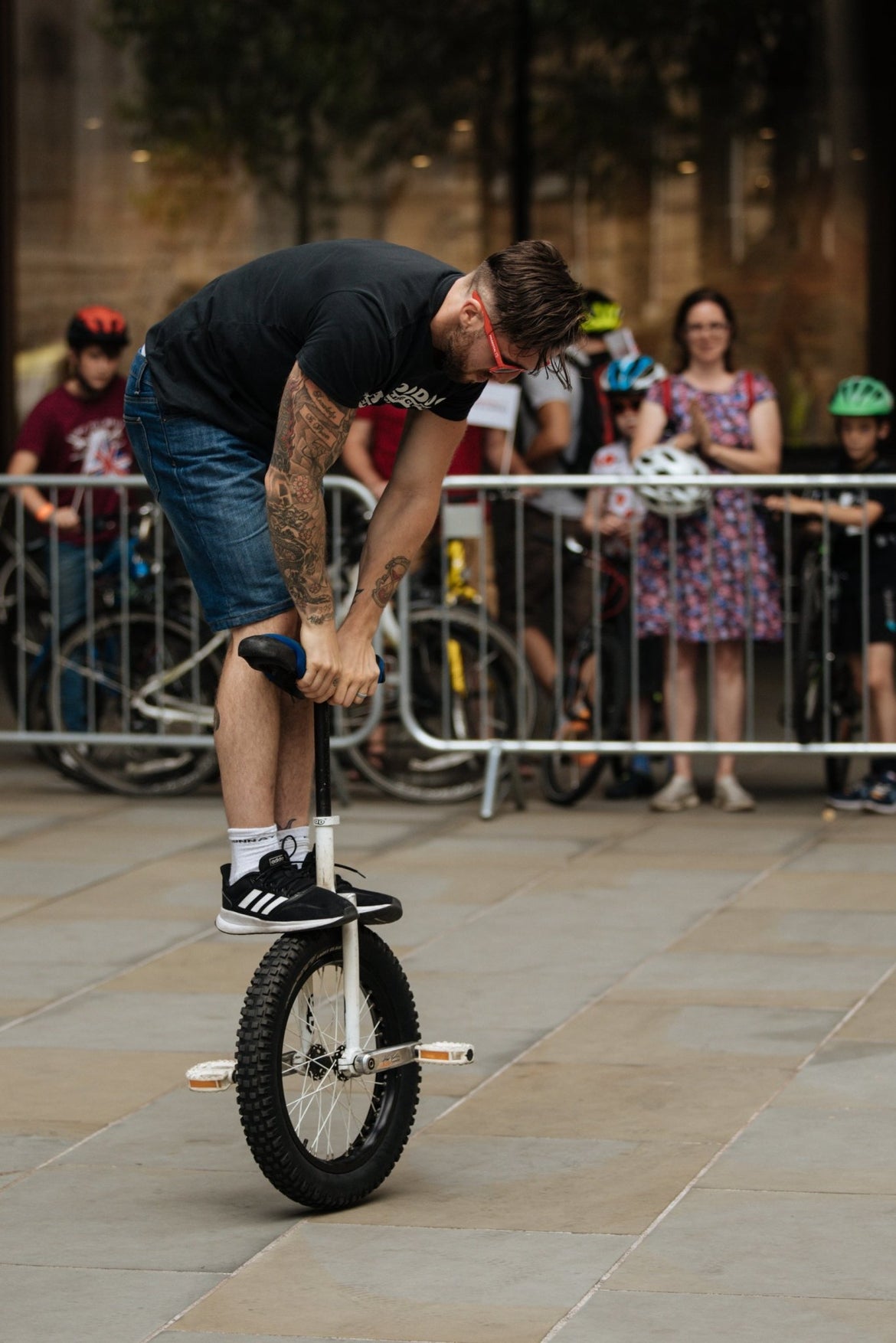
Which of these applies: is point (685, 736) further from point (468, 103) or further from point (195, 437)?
point (468, 103)

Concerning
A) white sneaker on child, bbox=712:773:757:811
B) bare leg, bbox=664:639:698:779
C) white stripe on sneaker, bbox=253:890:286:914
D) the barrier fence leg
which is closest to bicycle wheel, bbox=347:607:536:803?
the barrier fence leg

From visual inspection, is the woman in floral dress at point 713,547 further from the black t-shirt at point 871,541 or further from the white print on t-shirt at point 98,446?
the white print on t-shirt at point 98,446

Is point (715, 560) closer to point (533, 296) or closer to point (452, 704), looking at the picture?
point (452, 704)

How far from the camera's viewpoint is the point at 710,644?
8578 millimetres

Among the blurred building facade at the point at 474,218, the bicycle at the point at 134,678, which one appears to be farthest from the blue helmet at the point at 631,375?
the blurred building facade at the point at 474,218

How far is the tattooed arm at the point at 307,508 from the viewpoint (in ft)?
13.4

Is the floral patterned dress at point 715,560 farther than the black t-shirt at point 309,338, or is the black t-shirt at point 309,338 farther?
the floral patterned dress at point 715,560

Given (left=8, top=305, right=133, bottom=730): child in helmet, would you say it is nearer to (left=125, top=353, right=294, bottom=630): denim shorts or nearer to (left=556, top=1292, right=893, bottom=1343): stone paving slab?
(left=125, top=353, right=294, bottom=630): denim shorts

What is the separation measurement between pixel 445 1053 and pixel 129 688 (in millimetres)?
4834

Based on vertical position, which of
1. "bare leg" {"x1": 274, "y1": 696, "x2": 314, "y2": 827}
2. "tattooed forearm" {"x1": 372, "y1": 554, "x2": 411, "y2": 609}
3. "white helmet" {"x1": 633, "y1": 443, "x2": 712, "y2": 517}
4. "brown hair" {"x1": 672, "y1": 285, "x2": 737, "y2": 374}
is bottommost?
"bare leg" {"x1": 274, "y1": 696, "x2": 314, "y2": 827}

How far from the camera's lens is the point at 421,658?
29.2 ft

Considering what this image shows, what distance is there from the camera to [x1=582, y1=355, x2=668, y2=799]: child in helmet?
8.76 meters

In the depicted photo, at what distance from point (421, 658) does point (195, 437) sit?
15.1ft

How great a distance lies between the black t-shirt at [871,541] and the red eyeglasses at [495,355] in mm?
4462
